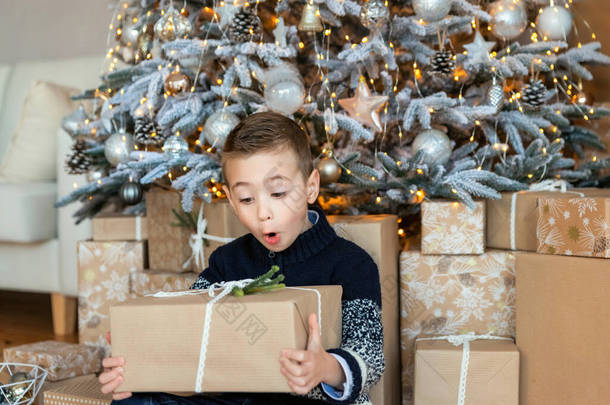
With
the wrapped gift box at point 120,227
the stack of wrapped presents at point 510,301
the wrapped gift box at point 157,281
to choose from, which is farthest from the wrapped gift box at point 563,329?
the wrapped gift box at point 120,227

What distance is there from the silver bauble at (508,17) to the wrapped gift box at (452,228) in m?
0.44

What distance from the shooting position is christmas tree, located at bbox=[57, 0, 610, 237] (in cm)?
140

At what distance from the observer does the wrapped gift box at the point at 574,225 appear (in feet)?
3.77

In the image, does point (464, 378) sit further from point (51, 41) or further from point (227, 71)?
point (51, 41)

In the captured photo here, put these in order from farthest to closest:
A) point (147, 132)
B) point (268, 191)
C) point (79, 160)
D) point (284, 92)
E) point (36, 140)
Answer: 1. point (36, 140)
2. point (79, 160)
3. point (147, 132)
4. point (284, 92)
5. point (268, 191)

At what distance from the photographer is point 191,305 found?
0.84 meters

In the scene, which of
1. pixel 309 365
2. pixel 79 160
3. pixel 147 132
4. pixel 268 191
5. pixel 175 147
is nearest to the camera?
pixel 309 365

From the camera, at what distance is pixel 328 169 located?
1382 millimetres

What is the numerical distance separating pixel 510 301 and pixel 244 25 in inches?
31.6

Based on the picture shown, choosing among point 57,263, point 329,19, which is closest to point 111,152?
point 329,19

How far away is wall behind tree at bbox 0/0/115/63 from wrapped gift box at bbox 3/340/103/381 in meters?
1.76

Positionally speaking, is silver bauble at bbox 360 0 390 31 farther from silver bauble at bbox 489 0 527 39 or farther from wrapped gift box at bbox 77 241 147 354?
wrapped gift box at bbox 77 241 147 354

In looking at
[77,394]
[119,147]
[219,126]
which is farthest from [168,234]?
[77,394]

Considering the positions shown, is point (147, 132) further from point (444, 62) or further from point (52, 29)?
point (52, 29)
